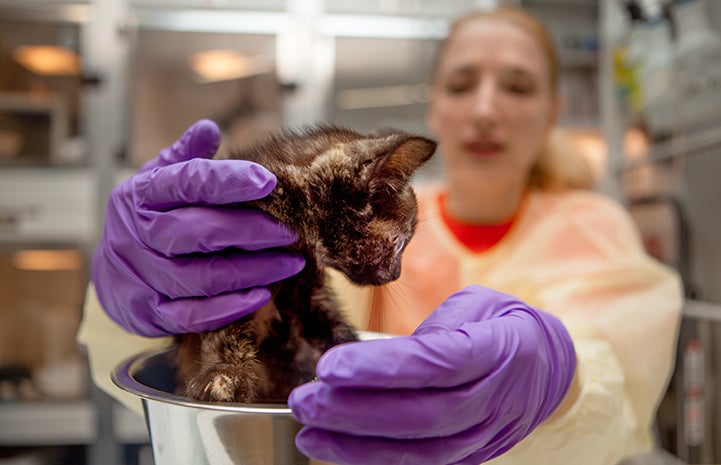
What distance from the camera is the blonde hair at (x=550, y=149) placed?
4.24 feet

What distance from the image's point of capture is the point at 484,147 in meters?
1.16

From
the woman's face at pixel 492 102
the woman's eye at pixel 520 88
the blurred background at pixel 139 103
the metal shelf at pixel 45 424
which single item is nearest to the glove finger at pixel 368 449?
the woman's face at pixel 492 102

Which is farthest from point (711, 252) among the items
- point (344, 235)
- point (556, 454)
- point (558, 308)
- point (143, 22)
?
point (143, 22)

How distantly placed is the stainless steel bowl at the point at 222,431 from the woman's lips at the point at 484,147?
0.86m

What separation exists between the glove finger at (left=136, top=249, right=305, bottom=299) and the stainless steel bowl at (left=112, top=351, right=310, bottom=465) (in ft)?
0.41

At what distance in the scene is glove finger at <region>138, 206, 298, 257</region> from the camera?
52 centimetres

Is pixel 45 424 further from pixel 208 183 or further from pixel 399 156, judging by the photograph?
pixel 399 156

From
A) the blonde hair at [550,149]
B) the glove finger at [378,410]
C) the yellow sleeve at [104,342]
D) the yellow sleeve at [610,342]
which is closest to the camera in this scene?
the glove finger at [378,410]

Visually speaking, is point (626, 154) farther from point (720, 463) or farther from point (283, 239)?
point (283, 239)

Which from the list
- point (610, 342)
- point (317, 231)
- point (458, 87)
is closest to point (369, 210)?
point (317, 231)

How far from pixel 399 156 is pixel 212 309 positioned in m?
0.24

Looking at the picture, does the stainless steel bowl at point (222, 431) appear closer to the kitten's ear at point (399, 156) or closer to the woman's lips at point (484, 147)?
the kitten's ear at point (399, 156)

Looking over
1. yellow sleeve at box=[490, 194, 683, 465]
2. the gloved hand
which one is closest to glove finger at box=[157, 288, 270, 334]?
the gloved hand

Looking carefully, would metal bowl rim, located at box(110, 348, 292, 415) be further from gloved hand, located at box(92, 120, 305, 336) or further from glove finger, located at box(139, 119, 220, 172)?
glove finger, located at box(139, 119, 220, 172)
